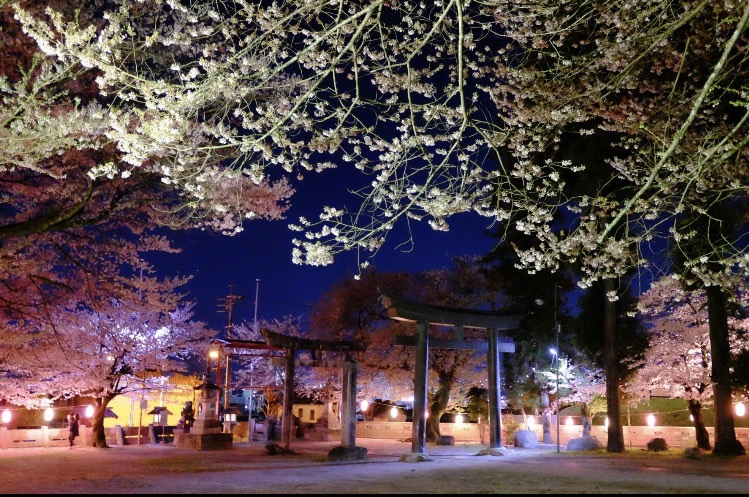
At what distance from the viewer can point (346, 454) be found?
16297 mm

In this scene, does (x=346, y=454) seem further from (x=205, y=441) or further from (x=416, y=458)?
(x=205, y=441)

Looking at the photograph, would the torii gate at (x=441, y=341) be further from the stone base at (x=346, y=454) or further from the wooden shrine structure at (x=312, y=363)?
the wooden shrine structure at (x=312, y=363)

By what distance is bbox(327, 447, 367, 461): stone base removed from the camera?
16.1 m

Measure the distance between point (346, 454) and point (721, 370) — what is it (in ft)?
42.1

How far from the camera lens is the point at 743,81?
8281 millimetres

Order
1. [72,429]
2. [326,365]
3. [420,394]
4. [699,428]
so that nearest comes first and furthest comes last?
[420,394] → [326,365] → [72,429] → [699,428]

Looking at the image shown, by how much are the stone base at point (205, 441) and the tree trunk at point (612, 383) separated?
14168 millimetres

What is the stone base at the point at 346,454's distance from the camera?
1609cm

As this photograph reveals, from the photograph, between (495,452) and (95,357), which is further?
(95,357)

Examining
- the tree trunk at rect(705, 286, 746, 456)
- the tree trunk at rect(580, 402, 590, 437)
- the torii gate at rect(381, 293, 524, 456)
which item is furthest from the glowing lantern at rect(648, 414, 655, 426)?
the torii gate at rect(381, 293, 524, 456)

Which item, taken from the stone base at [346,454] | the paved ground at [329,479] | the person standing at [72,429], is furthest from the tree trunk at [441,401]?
the person standing at [72,429]

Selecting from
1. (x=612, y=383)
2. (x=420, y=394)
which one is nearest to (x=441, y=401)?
(x=612, y=383)

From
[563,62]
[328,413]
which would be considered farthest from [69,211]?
[328,413]

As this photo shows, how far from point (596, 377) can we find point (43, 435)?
23.9 metres
